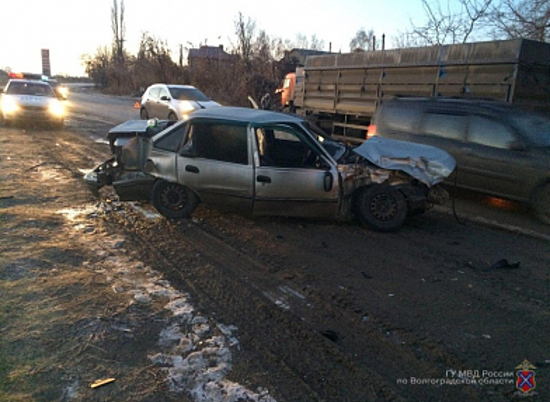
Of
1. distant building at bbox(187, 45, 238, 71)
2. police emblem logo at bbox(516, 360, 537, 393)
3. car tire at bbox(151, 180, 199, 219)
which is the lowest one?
police emblem logo at bbox(516, 360, 537, 393)

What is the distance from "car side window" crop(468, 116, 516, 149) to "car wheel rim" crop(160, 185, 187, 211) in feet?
15.6

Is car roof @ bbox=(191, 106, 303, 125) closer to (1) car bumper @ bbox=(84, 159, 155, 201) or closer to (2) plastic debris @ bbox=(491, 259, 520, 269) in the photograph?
(1) car bumper @ bbox=(84, 159, 155, 201)

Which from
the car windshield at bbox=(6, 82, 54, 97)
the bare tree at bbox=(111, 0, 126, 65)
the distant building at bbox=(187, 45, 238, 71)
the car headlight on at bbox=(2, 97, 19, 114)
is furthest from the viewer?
the bare tree at bbox=(111, 0, 126, 65)

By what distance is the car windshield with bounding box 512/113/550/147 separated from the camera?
22.3 feet

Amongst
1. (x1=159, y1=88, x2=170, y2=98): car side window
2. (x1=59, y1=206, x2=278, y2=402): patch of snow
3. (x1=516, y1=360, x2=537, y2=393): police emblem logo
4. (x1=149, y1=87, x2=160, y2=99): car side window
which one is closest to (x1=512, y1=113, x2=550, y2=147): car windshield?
(x1=516, y1=360, x2=537, y2=393): police emblem logo

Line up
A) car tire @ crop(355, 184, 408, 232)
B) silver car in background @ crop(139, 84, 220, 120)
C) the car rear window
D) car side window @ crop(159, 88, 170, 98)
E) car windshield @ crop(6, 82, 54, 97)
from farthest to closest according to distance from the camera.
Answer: car side window @ crop(159, 88, 170, 98), car windshield @ crop(6, 82, 54, 97), silver car in background @ crop(139, 84, 220, 120), the car rear window, car tire @ crop(355, 184, 408, 232)

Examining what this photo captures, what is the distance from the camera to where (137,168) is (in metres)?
6.40

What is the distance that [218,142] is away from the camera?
19.5 ft

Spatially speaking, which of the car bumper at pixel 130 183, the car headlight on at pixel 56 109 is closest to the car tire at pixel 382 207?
the car bumper at pixel 130 183

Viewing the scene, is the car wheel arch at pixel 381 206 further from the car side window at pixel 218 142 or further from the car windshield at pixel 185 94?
the car windshield at pixel 185 94

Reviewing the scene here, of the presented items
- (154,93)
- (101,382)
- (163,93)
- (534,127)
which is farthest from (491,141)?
(154,93)

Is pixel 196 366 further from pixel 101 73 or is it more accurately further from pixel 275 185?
pixel 101 73

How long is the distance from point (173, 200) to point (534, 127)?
5562mm

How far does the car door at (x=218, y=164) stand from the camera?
582 centimetres
